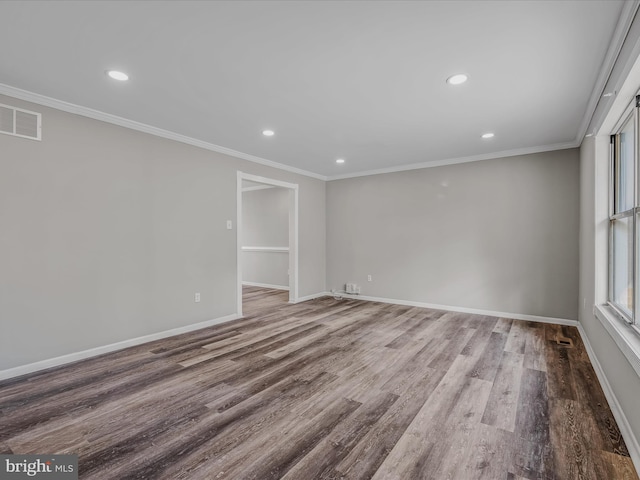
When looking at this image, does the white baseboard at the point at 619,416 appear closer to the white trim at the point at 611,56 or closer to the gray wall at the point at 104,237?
the white trim at the point at 611,56

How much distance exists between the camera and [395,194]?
568 centimetres

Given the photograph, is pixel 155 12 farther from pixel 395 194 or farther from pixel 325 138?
pixel 395 194

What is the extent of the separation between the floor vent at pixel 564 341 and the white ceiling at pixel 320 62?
2.47m

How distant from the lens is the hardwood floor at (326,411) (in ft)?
5.42

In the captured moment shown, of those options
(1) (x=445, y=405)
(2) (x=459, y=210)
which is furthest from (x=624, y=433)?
(2) (x=459, y=210)

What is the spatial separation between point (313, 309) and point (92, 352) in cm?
307

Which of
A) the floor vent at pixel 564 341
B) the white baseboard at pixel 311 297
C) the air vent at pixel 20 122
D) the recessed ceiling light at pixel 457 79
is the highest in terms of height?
the recessed ceiling light at pixel 457 79

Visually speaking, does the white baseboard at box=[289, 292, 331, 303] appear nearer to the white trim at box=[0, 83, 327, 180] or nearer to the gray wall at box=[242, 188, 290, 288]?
the gray wall at box=[242, 188, 290, 288]

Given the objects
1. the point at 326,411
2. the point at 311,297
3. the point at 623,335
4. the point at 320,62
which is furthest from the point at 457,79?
the point at 311,297

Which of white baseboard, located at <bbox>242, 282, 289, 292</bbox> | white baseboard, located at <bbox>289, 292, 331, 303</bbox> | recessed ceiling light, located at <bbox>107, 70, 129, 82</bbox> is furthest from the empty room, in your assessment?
white baseboard, located at <bbox>242, 282, 289, 292</bbox>

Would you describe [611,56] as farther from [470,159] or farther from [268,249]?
[268,249]

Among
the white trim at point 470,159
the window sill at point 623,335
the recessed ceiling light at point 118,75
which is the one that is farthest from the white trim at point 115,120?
the window sill at point 623,335

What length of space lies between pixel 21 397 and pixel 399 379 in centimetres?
299

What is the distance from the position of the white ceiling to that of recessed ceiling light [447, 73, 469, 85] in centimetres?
7
